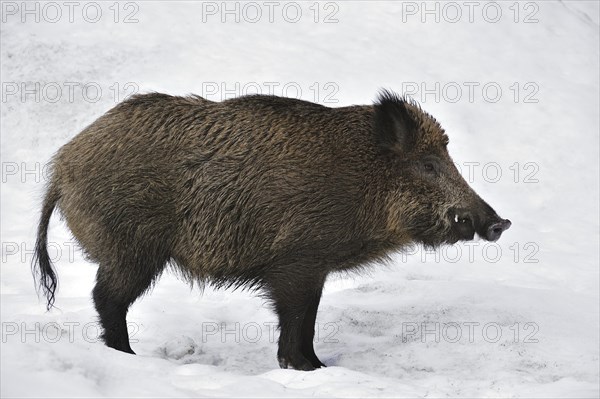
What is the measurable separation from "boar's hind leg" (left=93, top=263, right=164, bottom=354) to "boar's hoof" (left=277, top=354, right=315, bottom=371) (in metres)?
1.17

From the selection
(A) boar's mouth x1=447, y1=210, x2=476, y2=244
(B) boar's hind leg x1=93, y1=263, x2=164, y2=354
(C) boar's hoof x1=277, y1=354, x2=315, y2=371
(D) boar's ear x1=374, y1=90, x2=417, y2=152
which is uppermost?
(D) boar's ear x1=374, y1=90, x2=417, y2=152

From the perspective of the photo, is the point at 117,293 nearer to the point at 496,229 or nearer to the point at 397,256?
the point at 496,229

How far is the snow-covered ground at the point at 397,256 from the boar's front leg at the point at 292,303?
0.29 metres

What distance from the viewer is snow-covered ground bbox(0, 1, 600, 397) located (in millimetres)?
6141

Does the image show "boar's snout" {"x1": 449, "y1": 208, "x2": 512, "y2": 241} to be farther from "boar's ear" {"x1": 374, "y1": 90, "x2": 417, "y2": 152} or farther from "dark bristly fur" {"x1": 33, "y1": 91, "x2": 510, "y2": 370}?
"boar's ear" {"x1": 374, "y1": 90, "x2": 417, "y2": 152}

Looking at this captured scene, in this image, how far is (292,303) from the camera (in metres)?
7.03

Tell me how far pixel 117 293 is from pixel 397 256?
479 centimetres

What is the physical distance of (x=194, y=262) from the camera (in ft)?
23.7

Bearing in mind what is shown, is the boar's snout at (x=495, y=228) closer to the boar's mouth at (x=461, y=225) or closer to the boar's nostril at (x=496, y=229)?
the boar's nostril at (x=496, y=229)

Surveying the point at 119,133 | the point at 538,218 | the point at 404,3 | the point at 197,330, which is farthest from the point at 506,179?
the point at 119,133

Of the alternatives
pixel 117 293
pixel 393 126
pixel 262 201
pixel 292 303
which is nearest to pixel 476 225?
pixel 393 126

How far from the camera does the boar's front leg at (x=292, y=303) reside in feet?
22.9

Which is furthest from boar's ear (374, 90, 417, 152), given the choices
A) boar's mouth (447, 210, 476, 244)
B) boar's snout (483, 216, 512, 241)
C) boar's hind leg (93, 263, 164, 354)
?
boar's hind leg (93, 263, 164, 354)

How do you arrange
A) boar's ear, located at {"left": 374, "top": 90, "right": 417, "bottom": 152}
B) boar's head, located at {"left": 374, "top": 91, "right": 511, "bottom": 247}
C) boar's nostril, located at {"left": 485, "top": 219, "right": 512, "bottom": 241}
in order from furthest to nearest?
boar's ear, located at {"left": 374, "top": 90, "right": 417, "bottom": 152}, boar's head, located at {"left": 374, "top": 91, "right": 511, "bottom": 247}, boar's nostril, located at {"left": 485, "top": 219, "right": 512, "bottom": 241}
